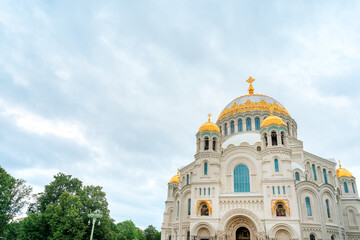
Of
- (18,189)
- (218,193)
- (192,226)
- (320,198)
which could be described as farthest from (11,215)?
(320,198)

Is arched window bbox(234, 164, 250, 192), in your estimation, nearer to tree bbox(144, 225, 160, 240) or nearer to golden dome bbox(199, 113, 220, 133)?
golden dome bbox(199, 113, 220, 133)

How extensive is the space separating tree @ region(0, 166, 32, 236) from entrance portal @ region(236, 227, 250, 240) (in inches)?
945

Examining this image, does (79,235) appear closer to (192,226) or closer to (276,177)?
(192,226)

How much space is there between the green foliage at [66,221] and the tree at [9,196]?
393cm

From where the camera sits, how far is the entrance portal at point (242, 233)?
25.9 metres

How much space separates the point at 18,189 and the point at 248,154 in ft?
87.8

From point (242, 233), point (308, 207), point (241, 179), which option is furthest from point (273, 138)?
point (242, 233)

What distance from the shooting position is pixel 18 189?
29.3 meters

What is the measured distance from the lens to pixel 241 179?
28.8 meters

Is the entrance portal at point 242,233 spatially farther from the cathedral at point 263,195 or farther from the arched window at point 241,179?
the arched window at point 241,179

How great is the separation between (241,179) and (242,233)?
18.4ft

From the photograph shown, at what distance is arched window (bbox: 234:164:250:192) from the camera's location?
2830 cm

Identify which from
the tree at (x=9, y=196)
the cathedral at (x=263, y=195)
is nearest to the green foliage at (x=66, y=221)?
the tree at (x=9, y=196)

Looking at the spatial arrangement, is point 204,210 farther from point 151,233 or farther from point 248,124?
point 151,233
